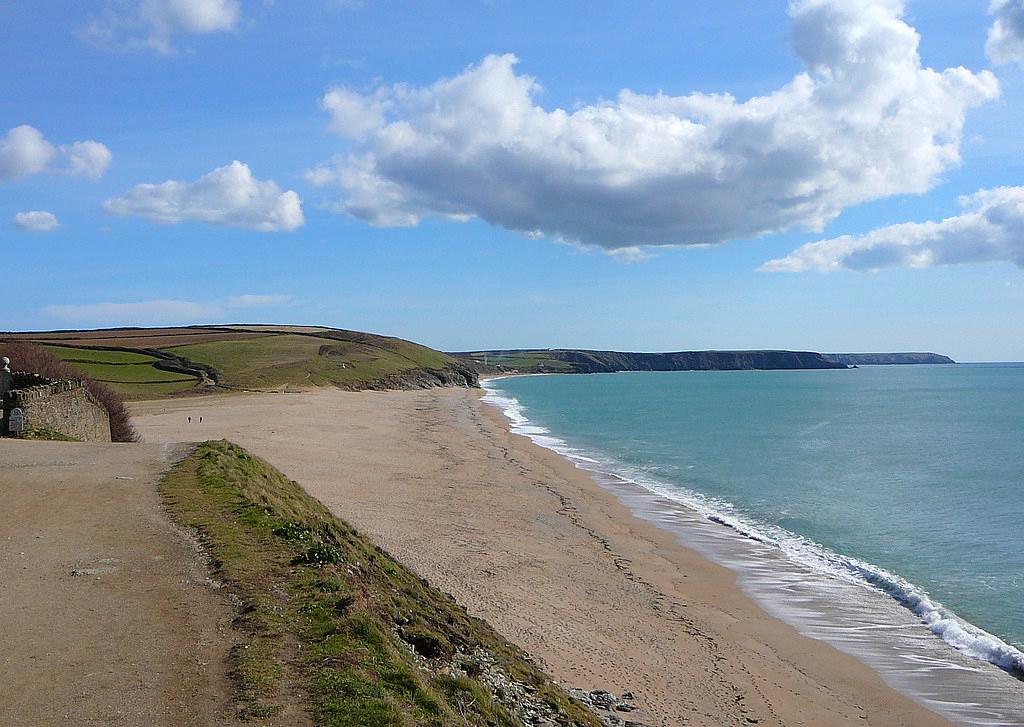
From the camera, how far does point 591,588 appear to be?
1745 centimetres

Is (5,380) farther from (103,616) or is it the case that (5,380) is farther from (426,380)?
(426,380)

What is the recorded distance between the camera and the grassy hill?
88.1 meters

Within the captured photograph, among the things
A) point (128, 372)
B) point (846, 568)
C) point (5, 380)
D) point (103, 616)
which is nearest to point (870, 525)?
point (846, 568)

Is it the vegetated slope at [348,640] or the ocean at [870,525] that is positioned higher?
the vegetated slope at [348,640]

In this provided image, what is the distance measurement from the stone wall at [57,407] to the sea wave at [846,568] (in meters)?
21.7

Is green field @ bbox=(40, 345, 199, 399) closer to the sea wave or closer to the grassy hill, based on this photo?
the grassy hill

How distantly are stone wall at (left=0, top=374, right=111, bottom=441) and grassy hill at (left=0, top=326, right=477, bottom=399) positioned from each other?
52.9m

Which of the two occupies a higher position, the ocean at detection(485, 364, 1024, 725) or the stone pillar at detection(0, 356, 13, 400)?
the stone pillar at detection(0, 356, 13, 400)

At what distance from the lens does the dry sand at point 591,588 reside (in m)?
12.2

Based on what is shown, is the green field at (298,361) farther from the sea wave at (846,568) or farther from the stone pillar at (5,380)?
the sea wave at (846,568)

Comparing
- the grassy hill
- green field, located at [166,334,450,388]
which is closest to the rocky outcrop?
the grassy hill

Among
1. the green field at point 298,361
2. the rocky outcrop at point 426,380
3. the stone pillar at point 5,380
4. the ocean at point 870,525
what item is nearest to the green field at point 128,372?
the green field at point 298,361

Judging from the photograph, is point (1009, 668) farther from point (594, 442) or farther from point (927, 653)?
point (594, 442)

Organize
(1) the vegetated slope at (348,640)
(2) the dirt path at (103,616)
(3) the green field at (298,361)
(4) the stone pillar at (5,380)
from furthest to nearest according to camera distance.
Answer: (3) the green field at (298,361) < (4) the stone pillar at (5,380) < (1) the vegetated slope at (348,640) < (2) the dirt path at (103,616)
